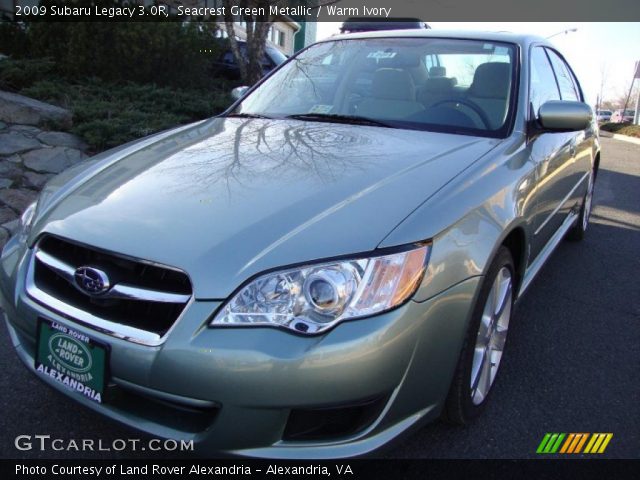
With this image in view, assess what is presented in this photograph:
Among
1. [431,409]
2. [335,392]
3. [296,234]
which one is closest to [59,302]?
[296,234]

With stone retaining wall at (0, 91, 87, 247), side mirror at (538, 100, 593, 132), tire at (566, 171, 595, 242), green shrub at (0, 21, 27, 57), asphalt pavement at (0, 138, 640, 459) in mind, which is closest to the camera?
asphalt pavement at (0, 138, 640, 459)

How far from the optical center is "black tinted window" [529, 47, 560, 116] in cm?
286

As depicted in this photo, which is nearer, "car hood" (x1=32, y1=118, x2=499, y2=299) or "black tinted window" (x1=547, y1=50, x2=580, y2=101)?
"car hood" (x1=32, y1=118, x2=499, y2=299)

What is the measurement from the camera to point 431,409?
1742 mm

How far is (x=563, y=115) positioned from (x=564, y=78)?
4.87 feet

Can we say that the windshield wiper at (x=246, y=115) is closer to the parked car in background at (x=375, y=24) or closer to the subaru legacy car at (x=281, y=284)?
the subaru legacy car at (x=281, y=284)

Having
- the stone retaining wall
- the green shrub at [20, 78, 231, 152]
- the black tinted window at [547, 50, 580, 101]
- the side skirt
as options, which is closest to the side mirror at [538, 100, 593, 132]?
the side skirt

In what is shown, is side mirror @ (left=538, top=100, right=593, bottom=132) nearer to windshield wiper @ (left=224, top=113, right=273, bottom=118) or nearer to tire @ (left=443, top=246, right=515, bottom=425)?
tire @ (left=443, top=246, right=515, bottom=425)

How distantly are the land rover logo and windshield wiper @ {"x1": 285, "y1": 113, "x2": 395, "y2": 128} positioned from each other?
5.42ft

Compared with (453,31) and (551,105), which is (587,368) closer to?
(551,105)

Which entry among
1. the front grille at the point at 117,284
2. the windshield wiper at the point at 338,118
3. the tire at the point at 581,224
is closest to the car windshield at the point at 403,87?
the windshield wiper at the point at 338,118

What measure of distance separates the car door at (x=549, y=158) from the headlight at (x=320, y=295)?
1179 mm

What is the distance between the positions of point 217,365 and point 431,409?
0.72 metres

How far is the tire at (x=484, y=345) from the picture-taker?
1.87m
